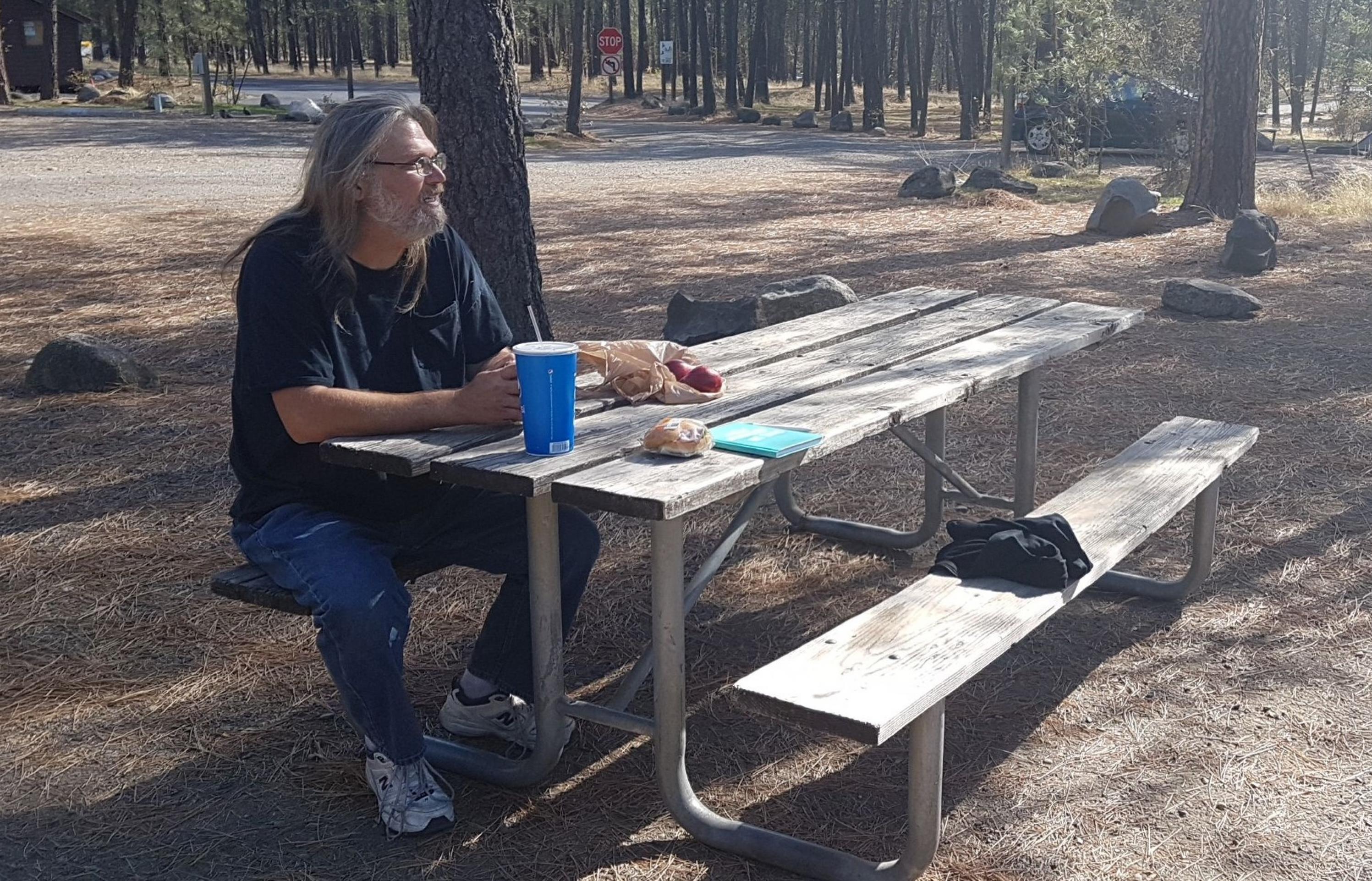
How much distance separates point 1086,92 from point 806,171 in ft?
13.3

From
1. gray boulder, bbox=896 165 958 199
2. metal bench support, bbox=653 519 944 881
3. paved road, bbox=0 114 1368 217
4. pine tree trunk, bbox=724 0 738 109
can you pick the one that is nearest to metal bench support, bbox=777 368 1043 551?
metal bench support, bbox=653 519 944 881

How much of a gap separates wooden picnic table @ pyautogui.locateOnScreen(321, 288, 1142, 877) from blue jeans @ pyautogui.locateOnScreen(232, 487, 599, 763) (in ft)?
0.60

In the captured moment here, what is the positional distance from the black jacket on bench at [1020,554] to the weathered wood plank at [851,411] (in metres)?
0.32

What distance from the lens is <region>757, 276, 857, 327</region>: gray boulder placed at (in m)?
7.23

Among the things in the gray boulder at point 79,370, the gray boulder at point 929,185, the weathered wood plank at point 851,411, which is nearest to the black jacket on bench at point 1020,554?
the weathered wood plank at point 851,411

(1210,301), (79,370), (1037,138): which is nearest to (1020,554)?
(79,370)

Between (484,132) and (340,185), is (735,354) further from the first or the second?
(484,132)

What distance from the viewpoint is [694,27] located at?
129 ft

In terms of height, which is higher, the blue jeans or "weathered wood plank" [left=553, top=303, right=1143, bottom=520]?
"weathered wood plank" [left=553, top=303, right=1143, bottom=520]

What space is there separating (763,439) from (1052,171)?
54.9 feet

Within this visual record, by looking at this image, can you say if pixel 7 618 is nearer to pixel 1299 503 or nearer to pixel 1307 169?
pixel 1299 503

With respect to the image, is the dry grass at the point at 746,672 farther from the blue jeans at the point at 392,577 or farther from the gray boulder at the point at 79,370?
the blue jeans at the point at 392,577

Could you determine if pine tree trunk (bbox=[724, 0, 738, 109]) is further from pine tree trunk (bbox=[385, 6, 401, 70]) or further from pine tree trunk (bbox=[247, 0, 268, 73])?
pine tree trunk (bbox=[385, 6, 401, 70])

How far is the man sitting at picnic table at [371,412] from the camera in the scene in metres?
2.72
